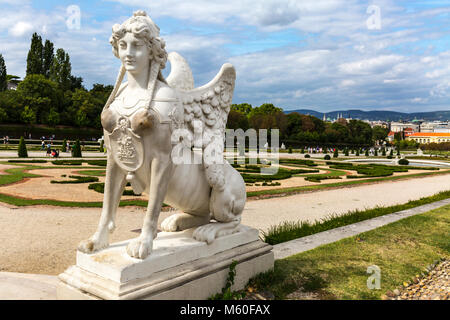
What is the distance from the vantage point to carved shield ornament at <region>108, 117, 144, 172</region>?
132 inches

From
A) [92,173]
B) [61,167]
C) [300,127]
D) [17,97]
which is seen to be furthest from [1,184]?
[300,127]

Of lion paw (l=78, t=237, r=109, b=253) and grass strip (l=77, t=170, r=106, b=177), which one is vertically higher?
lion paw (l=78, t=237, r=109, b=253)

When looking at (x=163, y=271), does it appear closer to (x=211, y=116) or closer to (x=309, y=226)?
(x=211, y=116)

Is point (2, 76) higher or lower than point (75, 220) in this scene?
higher

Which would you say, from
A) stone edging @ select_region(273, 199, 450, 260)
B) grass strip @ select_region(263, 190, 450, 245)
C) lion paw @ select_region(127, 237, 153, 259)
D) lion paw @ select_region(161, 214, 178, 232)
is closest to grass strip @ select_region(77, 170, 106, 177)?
grass strip @ select_region(263, 190, 450, 245)

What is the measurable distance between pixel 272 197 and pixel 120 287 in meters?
9.51

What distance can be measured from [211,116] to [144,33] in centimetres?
119

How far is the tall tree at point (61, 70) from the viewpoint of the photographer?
60.2 meters

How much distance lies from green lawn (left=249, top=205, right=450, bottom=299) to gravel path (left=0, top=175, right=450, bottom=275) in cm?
231

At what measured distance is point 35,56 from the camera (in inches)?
2248

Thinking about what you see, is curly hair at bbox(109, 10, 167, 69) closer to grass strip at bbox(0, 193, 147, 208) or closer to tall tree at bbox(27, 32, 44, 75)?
grass strip at bbox(0, 193, 147, 208)

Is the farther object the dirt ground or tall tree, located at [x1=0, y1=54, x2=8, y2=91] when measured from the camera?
tall tree, located at [x1=0, y1=54, x2=8, y2=91]

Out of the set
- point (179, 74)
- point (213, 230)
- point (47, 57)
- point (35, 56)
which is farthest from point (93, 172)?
point (47, 57)

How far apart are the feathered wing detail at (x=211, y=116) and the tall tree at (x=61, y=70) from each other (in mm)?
62718
